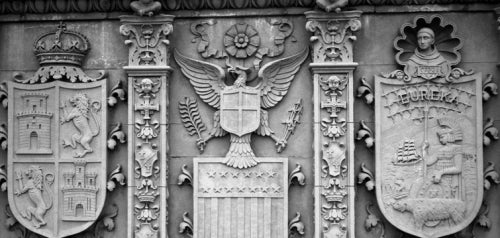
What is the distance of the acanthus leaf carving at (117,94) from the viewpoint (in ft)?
40.8

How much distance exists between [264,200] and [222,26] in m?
2.12

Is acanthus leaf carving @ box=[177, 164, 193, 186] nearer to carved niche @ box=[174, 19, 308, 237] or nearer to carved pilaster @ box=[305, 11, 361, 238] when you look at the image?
carved niche @ box=[174, 19, 308, 237]

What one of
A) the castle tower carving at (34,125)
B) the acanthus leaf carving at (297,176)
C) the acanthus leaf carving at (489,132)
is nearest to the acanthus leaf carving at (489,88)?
the acanthus leaf carving at (489,132)

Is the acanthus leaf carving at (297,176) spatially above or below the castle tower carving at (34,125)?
below

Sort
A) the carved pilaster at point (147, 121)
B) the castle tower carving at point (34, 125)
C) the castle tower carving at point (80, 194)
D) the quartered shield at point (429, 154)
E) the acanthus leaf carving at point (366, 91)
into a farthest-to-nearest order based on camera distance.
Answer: the castle tower carving at point (34, 125), the castle tower carving at point (80, 194), the carved pilaster at point (147, 121), the acanthus leaf carving at point (366, 91), the quartered shield at point (429, 154)

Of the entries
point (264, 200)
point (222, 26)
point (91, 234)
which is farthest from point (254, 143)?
point (91, 234)

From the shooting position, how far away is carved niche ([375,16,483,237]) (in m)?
11.9

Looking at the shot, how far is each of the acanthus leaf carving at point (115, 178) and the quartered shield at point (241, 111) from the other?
A: 1.34 m

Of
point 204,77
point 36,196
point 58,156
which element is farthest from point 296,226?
point 36,196

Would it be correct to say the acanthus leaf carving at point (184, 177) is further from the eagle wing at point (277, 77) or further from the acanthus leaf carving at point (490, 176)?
the acanthus leaf carving at point (490, 176)

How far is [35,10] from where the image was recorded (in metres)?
12.7

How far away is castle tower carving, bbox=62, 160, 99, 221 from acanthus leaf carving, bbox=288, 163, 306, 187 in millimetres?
2277

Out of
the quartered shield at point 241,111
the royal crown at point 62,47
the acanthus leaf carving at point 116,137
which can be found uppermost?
the royal crown at point 62,47

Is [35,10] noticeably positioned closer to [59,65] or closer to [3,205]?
[59,65]
